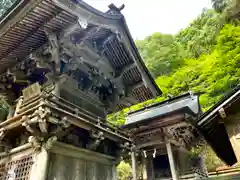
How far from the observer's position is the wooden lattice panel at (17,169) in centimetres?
592

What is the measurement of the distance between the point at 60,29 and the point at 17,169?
4530 mm

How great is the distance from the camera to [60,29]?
6.42 meters

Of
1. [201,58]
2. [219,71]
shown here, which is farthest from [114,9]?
[201,58]

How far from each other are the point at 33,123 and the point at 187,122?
30.5 ft

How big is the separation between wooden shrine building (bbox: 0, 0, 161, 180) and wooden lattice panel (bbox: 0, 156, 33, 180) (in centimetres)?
3

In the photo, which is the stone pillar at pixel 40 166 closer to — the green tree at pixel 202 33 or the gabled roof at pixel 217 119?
the gabled roof at pixel 217 119

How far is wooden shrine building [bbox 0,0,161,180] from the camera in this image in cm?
567

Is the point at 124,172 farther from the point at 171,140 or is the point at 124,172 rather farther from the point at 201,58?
the point at 201,58

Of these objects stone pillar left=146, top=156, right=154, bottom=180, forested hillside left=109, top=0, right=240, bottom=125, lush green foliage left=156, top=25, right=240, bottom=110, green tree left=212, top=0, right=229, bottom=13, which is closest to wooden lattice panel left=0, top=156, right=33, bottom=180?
stone pillar left=146, top=156, right=154, bottom=180

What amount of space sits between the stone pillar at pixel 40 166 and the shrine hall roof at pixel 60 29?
3.57 meters

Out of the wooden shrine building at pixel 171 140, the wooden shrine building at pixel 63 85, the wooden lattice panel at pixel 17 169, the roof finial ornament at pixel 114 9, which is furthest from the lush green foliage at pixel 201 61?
the wooden lattice panel at pixel 17 169

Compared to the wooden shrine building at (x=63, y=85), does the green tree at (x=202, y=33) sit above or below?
above

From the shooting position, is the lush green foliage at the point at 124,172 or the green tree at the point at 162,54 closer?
the lush green foliage at the point at 124,172

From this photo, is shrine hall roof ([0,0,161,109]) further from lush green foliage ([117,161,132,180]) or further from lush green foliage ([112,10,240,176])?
lush green foliage ([117,161,132,180])
